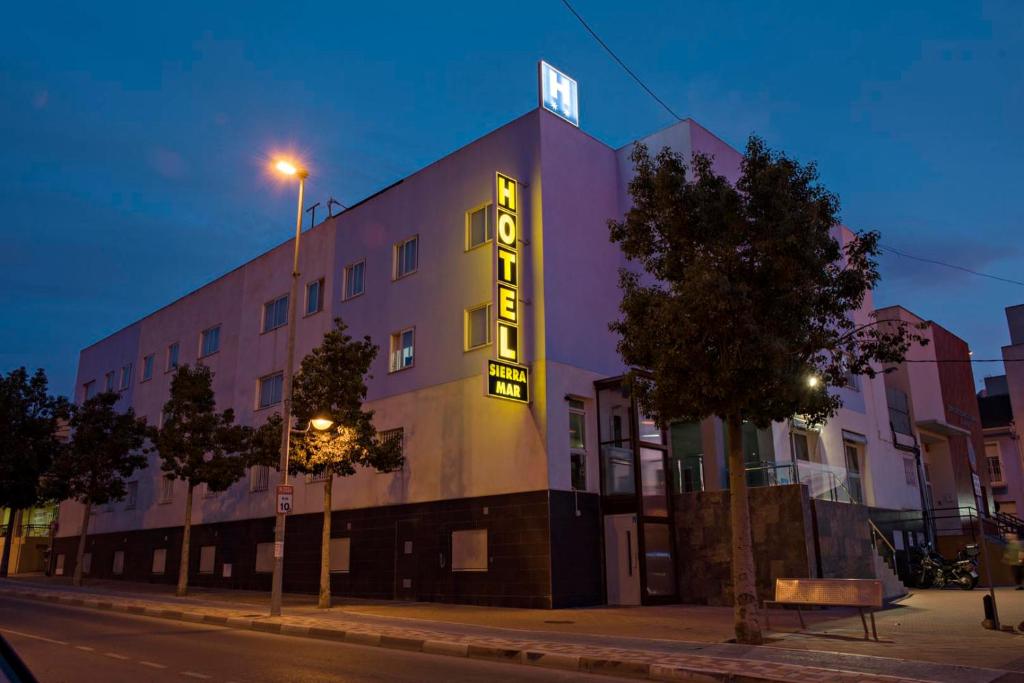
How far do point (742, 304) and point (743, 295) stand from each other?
15cm

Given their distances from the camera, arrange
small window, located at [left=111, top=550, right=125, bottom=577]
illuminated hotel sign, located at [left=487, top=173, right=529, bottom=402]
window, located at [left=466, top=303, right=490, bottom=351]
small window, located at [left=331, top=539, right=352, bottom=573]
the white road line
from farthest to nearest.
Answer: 1. small window, located at [left=111, top=550, right=125, bottom=577]
2. small window, located at [left=331, top=539, right=352, bottom=573]
3. window, located at [left=466, top=303, right=490, bottom=351]
4. illuminated hotel sign, located at [left=487, top=173, right=529, bottom=402]
5. the white road line

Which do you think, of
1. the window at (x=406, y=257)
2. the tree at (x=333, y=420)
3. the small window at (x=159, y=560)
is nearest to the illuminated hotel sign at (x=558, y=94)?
the window at (x=406, y=257)

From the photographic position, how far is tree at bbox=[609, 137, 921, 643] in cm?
1323

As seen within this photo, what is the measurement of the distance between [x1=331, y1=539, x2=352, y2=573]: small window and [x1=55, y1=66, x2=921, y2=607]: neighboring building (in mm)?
125

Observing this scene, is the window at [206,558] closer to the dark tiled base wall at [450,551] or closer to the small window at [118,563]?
the dark tiled base wall at [450,551]

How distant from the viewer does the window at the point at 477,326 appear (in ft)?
79.7

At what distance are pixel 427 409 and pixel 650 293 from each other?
41.0 ft

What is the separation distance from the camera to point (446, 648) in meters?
13.5

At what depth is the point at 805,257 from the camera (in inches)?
530

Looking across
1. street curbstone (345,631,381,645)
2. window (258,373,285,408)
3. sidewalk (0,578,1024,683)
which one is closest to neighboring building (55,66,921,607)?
sidewalk (0,578,1024,683)

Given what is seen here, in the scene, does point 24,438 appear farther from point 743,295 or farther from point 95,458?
point 743,295

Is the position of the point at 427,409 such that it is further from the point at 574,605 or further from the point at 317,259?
the point at 317,259

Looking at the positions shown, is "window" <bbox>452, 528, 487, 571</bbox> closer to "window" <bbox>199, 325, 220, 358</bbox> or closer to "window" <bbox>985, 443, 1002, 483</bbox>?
"window" <bbox>199, 325, 220, 358</bbox>

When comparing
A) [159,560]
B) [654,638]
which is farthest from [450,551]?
[159,560]
